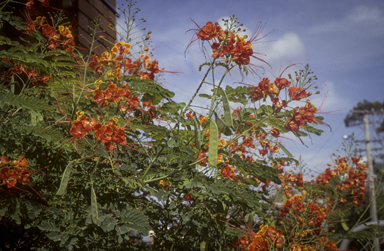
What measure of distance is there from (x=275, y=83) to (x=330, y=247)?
1486 millimetres

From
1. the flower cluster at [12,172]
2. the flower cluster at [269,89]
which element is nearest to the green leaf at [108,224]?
the flower cluster at [12,172]

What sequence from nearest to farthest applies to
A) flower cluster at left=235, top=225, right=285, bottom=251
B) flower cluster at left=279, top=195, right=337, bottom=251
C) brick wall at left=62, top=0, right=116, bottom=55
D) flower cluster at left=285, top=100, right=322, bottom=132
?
flower cluster at left=235, top=225, right=285, bottom=251, flower cluster at left=285, top=100, right=322, bottom=132, flower cluster at left=279, top=195, right=337, bottom=251, brick wall at left=62, top=0, right=116, bottom=55

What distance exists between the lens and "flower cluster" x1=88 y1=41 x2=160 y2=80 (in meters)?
2.11

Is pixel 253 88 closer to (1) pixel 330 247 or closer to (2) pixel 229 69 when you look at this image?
(2) pixel 229 69

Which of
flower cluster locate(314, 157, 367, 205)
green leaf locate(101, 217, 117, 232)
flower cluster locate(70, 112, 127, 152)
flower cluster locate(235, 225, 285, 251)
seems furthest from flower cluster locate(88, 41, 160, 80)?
flower cluster locate(314, 157, 367, 205)

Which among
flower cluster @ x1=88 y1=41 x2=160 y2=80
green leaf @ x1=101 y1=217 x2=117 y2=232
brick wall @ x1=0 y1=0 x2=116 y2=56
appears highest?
brick wall @ x1=0 y1=0 x2=116 y2=56

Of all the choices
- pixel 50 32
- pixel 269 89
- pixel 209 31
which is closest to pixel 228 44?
pixel 209 31

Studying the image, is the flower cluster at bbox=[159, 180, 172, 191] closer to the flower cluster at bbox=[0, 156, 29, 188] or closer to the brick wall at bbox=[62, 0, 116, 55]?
the flower cluster at bbox=[0, 156, 29, 188]

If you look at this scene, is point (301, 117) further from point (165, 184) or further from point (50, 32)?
point (50, 32)

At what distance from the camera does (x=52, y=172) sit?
73.4 inches

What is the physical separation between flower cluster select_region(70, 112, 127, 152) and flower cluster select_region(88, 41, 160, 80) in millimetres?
616

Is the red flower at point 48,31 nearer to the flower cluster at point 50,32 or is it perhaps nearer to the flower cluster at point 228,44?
the flower cluster at point 50,32

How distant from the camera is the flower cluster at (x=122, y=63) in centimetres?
211

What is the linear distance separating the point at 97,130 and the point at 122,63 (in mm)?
880
